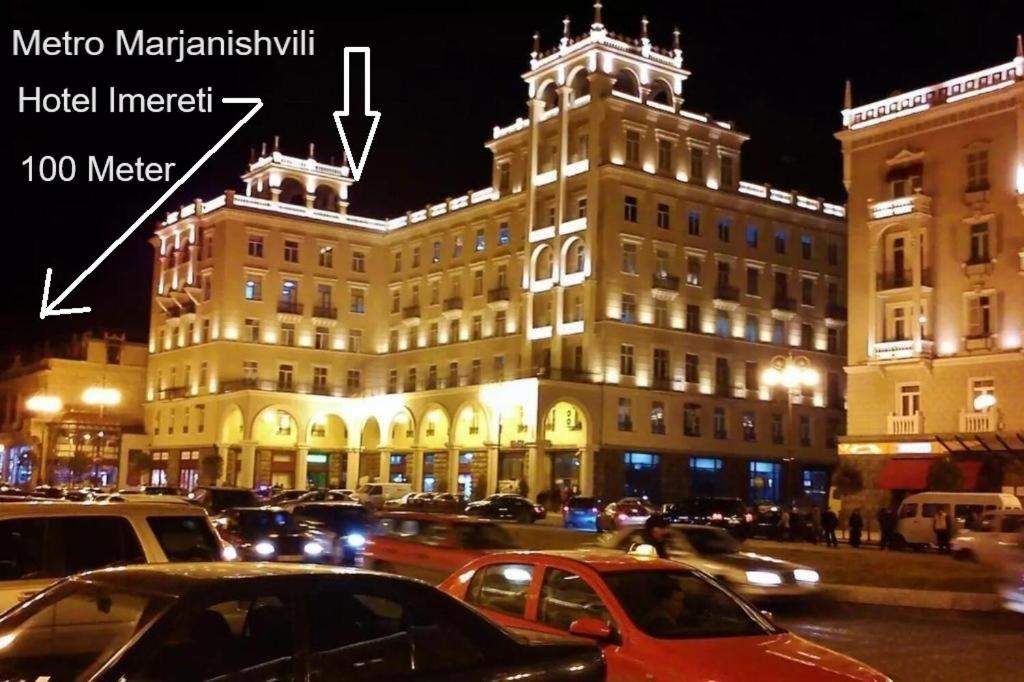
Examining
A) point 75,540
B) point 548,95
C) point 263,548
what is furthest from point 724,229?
point 75,540

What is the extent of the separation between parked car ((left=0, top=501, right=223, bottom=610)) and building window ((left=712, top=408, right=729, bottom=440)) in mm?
59211

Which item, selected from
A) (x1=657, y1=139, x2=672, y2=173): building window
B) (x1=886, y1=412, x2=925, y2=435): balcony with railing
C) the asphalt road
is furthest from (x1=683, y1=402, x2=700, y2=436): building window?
the asphalt road

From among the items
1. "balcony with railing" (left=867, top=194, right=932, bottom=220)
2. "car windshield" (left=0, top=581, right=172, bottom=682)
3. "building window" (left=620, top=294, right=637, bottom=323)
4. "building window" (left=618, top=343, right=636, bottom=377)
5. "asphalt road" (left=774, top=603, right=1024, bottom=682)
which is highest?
"balcony with railing" (left=867, top=194, right=932, bottom=220)

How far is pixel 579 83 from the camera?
66875 millimetres

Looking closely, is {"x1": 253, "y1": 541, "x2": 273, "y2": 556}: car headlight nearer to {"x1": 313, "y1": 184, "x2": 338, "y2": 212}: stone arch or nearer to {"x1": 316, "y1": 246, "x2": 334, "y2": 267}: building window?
{"x1": 316, "y1": 246, "x2": 334, "y2": 267}: building window

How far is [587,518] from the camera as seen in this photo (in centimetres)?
4981

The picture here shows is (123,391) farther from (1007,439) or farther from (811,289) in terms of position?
(1007,439)

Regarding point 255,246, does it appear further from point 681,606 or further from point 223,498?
point 681,606

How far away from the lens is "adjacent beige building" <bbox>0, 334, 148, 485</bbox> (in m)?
85.6

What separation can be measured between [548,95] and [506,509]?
2927 cm

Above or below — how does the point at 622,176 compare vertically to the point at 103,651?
above

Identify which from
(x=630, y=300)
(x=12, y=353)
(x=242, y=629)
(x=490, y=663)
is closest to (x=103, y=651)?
(x=242, y=629)

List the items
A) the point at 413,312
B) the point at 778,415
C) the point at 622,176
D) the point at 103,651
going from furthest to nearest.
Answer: the point at 413,312 < the point at 778,415 < the point at 622,176 < the point at 103,651

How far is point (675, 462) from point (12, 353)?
6809 cm
